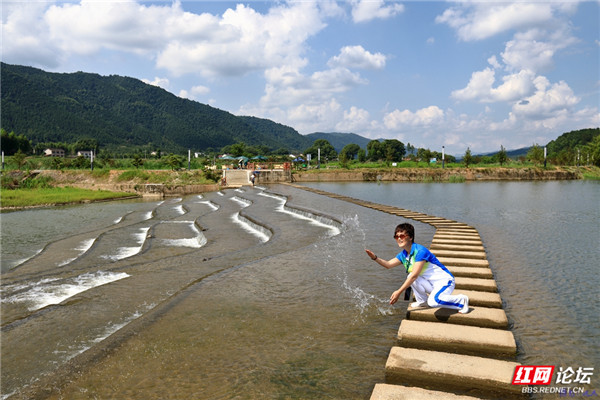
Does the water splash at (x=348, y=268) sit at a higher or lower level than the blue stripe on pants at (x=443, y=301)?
lower

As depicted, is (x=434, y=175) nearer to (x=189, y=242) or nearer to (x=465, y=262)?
(x=189, y=242)

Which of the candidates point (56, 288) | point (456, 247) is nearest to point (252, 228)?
point (56, 288)

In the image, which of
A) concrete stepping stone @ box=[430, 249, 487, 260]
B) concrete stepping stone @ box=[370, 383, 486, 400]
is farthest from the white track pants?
concrete stepping stone @ box=[430, 249, 487, 260]

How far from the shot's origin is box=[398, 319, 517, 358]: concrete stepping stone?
517 cm

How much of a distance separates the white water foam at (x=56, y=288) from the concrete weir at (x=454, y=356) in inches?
316

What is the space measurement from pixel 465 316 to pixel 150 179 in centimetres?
5397

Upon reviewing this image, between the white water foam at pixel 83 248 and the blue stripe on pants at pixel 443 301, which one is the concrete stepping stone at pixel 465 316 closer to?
the blue stripe on pants at pixel 443 301

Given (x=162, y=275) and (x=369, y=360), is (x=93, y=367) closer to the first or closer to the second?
(x=369, y=360)

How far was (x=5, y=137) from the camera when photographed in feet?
371

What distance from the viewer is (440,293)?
6.12m

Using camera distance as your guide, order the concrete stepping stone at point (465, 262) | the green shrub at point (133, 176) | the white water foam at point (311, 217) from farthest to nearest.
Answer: the green shrub at point (133, 176)
the white water foam at point (311, 217)
the concrete stepping stone at point (465, 262)

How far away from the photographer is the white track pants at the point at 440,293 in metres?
6.05

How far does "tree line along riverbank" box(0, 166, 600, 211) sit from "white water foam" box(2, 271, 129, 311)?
28019mm

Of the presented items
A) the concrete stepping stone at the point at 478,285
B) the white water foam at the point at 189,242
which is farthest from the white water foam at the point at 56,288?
the concrete stepping stone at the point at 478,285
